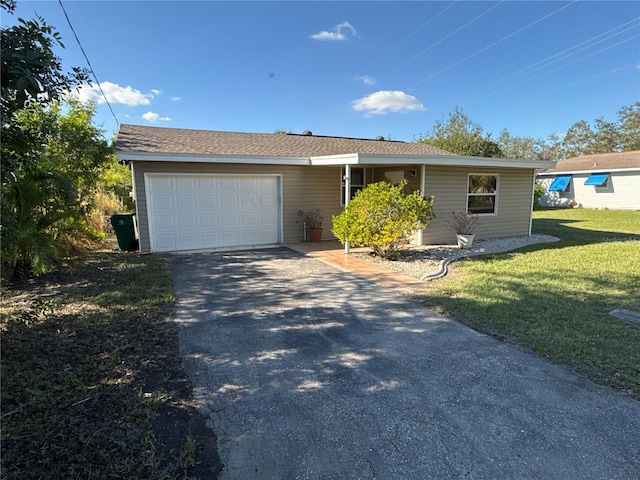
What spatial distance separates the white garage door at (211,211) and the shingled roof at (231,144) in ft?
2.33

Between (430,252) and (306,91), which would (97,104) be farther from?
(306,91)

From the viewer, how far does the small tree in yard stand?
7887 millimetres

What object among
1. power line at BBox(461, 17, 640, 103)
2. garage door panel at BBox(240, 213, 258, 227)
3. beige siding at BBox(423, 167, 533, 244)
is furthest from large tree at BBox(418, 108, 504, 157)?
garage door panel at BBox(240, 213, 258, 227)

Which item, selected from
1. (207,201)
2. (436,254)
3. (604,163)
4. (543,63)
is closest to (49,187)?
(207,201)

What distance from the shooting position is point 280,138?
13281 mm

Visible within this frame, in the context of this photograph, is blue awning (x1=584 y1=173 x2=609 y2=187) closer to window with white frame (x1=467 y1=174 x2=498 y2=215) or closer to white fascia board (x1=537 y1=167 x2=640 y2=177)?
white fascia board (x1=537 y1=167 x2=640 y2=177)

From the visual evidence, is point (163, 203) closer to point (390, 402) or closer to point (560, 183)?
→ point (390, 402)

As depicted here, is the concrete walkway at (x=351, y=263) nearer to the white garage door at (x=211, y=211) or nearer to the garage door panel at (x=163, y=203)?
the white garage door at (x=211, y=211)

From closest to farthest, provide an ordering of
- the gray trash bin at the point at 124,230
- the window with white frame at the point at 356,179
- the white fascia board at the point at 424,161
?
the white fascia board at the point at 424,161 → the gray trash bin at the point at 124,230 → the window with white frame at the point at 356,179

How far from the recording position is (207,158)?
9.05m

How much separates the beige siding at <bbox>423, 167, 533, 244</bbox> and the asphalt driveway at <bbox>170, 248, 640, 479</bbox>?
594 centimetres

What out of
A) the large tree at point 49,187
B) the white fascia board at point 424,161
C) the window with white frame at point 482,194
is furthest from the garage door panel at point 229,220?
the window with white frame at point 482,194

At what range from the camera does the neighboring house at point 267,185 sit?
8891 mm

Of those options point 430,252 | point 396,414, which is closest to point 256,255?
point 430,252
